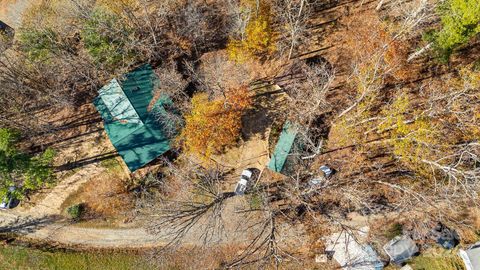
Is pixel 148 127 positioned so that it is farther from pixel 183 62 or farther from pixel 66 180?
pixel 66 180

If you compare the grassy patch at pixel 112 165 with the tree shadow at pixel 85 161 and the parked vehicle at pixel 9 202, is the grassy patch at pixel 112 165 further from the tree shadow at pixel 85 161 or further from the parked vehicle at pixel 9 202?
the parked vehicle at pixel 9 202

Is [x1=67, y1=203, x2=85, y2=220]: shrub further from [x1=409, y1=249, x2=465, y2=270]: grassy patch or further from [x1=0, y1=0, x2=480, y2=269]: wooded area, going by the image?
[x1=409, y1=249, x2=465, y2=270]: grassy patch

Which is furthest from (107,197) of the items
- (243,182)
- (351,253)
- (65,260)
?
(351,253)

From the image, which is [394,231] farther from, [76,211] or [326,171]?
[76,211]

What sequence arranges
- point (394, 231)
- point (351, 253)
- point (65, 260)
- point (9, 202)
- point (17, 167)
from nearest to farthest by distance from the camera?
point (17, 167)
point (351, 253)
point (394, 231)
point (65, 260)
point (9, 202)

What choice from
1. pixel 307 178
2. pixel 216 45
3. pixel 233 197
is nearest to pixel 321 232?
pixel 307 178

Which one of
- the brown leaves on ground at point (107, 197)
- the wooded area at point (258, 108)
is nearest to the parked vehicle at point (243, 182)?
the wooded area at point (258, 108)
